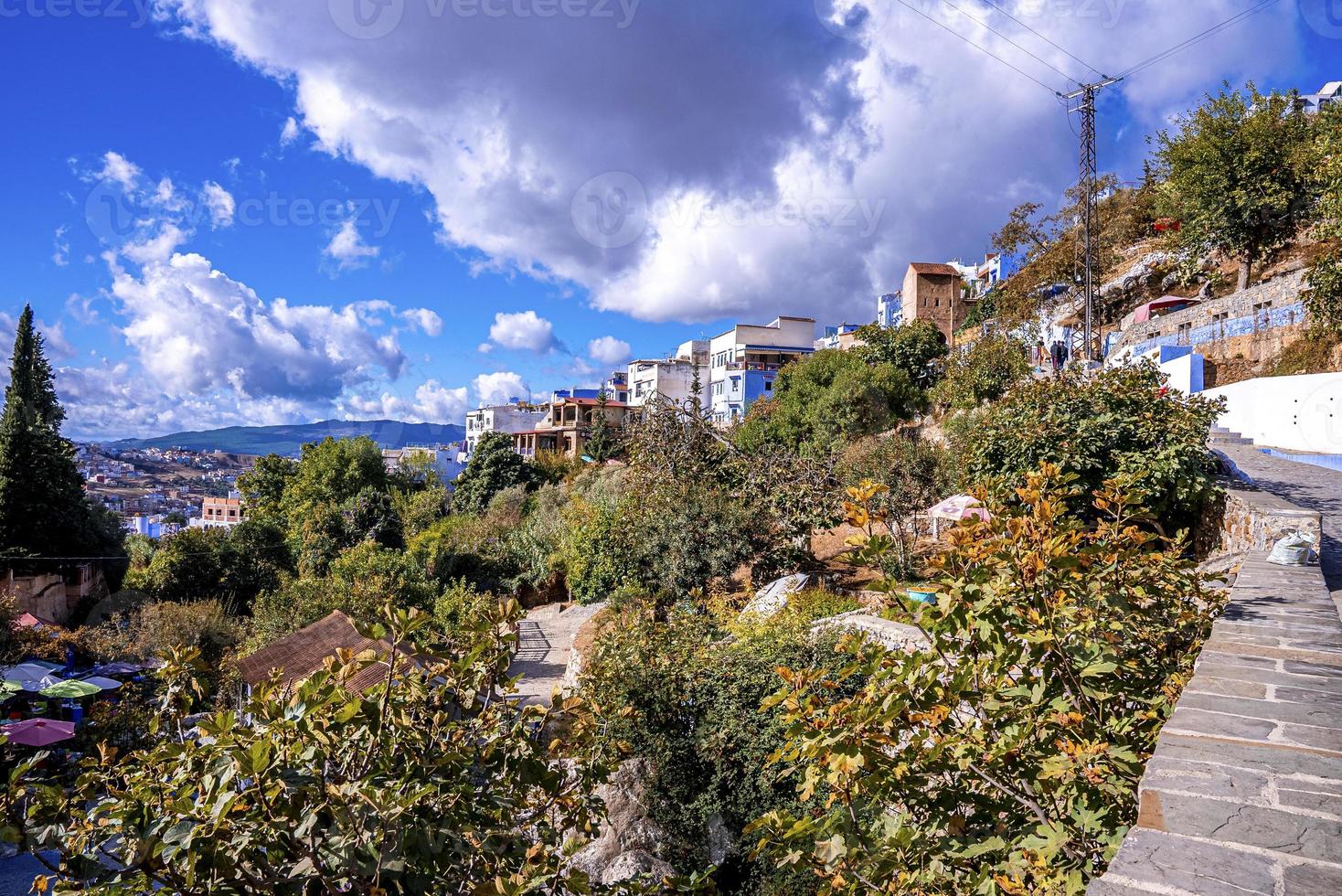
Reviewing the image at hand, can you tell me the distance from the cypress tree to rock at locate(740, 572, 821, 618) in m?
23.2

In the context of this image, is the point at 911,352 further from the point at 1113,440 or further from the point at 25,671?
the point at 25,671

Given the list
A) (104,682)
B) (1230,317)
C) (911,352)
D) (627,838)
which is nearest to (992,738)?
(627,838)

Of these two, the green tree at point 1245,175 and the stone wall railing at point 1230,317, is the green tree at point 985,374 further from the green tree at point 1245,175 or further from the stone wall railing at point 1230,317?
the green tree at point 1245,175

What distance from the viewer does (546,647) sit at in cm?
1702

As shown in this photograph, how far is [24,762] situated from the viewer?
6.41ft

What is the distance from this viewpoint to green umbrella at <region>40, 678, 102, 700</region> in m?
11.7

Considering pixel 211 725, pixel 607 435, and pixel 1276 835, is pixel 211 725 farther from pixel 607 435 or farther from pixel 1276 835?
pixel 607 435

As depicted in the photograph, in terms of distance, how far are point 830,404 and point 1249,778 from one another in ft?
90.1

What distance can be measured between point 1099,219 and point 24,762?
41876 mm

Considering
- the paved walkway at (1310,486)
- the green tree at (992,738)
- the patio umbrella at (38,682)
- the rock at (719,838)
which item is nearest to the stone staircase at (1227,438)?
the paved walkway at (1310,486)

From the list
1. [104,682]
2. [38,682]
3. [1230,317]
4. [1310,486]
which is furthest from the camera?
[1230,317]

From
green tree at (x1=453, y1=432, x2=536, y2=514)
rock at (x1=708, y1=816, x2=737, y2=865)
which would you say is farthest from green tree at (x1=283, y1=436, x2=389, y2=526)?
rock at (x1=708, y1=816, x2=737, y2=865)

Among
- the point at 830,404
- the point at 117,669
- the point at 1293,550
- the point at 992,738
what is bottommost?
the point at 117,669

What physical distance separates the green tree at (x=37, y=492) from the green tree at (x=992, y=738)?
28.0 m
